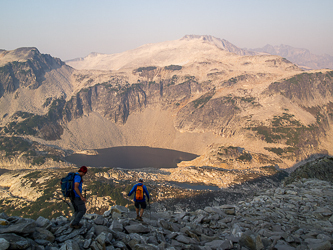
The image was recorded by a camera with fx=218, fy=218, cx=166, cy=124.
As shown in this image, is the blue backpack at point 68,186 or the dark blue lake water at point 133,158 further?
the dark blue lake water at point 133,158

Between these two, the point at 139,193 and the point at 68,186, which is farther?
the point at 139,193

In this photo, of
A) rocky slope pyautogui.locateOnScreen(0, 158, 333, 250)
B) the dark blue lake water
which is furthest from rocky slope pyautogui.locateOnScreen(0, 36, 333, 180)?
rocky slope pyautogui.locateOnScreen(0, 158, 333, 250)

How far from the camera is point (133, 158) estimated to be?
137 meters

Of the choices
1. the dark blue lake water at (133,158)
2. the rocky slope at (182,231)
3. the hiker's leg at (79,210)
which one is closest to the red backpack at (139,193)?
the rocky slope at (182,231)

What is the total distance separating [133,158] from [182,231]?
12723 cm

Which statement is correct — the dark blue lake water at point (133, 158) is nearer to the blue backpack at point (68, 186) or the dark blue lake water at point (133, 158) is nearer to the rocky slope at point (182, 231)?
the rocky slope at point (182, 231)

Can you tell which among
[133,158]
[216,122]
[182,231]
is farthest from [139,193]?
[216,122]

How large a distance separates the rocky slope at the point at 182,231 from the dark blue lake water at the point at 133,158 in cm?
10695

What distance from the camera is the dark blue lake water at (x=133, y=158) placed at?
12488cm

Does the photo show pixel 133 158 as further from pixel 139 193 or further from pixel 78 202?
pixel 78 202

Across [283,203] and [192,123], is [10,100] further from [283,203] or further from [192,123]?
[283,203]

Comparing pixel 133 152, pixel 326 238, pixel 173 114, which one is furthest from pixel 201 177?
pixel 173 114

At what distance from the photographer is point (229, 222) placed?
15.6 meters

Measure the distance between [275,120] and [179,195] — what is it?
106507 mm
